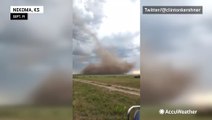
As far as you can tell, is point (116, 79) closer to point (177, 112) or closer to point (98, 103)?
point (98, 103)

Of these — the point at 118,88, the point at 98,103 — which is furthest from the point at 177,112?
the point at 98,103

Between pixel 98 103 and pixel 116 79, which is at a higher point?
pixel 116 79

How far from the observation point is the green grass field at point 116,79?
5.91 m

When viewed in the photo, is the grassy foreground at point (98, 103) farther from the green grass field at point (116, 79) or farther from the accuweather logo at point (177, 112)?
the accuweather logo at point (177, 112)

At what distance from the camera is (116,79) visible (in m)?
5.95

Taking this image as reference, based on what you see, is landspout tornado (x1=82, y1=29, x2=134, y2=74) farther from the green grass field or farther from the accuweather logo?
the accuweather logo

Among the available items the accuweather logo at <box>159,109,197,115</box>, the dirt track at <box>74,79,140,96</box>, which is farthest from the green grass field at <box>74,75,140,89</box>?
the accuweather logo at <box>159,109,197,115</box>

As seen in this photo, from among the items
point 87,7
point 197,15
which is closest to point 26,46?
point 87,7

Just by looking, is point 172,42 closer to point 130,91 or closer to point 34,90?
point 130,91

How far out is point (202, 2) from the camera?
19.4 ft

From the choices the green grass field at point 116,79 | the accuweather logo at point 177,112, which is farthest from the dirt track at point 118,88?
the accuweather logo at point 177,112

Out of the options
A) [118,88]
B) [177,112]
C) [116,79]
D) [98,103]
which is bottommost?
[177,112]

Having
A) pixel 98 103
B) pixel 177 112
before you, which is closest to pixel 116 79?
pixel 98 103

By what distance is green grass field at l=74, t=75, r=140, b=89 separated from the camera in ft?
19.4
